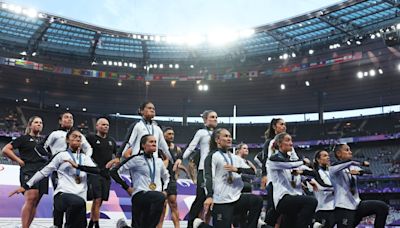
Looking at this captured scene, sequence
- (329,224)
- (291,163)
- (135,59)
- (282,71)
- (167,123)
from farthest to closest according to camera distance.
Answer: (167,123)
(135,59)
(282,71)
(329,224)
(291,163)

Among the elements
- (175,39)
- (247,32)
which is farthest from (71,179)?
(175,39)

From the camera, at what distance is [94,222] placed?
6926mm

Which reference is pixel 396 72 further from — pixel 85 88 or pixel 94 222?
pixel 94 222

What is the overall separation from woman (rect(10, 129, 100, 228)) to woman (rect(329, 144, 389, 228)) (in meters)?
3.80

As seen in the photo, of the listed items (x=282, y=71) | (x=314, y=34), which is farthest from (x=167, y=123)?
(x=314, y=34)

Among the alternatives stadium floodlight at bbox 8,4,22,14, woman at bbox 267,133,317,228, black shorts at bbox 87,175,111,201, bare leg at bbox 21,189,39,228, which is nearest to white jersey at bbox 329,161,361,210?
woman at bbox 267,133,317,228

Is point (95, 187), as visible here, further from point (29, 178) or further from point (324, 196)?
point (324, 196)

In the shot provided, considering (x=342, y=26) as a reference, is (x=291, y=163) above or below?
below

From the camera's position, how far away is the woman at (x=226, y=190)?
18.2 feet

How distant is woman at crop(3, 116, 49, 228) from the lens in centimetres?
629

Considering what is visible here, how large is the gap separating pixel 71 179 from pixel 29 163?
1.38 metres

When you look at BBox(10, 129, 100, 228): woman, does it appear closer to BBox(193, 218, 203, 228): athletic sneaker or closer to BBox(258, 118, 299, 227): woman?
BBox(193, 218, 203, 228): athletic sneaker

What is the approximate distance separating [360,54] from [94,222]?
1017 inches

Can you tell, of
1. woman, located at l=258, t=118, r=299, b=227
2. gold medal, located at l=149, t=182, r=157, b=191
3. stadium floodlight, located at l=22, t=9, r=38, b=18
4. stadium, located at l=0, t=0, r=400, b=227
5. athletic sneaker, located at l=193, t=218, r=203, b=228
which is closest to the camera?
gold medal, located at l=149, t=182, r=157, b=191
